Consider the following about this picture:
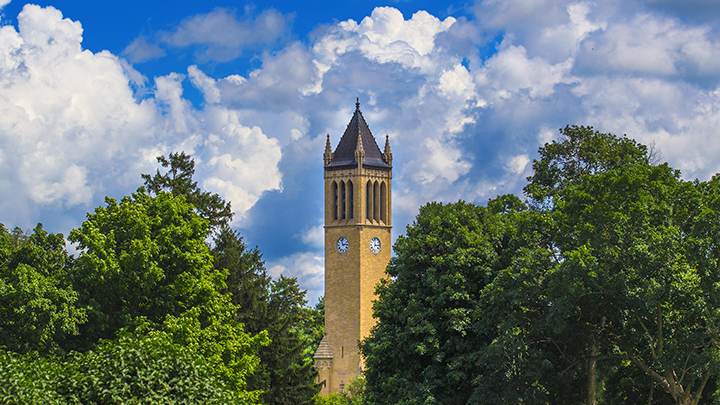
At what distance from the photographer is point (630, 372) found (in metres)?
35.1

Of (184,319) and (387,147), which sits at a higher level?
(387,147)

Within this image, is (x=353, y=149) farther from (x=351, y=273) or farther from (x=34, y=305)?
(x=34, y=305)

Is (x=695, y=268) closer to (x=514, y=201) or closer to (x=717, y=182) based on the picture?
(x=717, y=182)

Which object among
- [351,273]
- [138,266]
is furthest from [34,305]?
[351,273]

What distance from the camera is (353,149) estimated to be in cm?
6091

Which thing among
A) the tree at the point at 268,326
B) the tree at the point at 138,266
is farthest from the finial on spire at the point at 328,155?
the tree at the point at 138,266

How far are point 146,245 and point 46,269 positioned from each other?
12.5 ft

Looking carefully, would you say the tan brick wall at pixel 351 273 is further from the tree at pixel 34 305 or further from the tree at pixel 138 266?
the tree at pixel 34 305

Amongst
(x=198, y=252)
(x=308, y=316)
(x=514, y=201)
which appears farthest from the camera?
(x=308, y=316)

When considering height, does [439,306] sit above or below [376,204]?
below

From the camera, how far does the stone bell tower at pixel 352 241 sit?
188ft

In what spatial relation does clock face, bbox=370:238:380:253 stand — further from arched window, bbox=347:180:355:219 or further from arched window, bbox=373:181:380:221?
arched window, bbox=347:180:355:219

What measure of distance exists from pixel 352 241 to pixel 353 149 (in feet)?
23.6

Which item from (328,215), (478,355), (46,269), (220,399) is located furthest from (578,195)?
(328,215)
